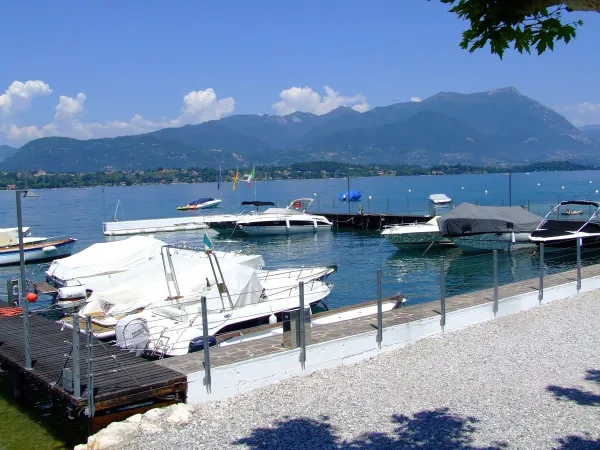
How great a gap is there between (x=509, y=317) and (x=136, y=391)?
27.5 feet

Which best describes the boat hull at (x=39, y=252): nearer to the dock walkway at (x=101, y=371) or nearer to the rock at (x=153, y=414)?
the dock walkway at (x=101, y=371)

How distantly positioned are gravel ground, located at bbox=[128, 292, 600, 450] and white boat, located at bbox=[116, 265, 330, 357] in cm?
355

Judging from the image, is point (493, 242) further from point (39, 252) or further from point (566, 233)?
point (39, 252)

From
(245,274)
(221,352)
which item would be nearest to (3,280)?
(245,274)

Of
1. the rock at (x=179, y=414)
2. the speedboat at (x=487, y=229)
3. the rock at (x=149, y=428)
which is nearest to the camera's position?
the rock at (x=149, y=428)

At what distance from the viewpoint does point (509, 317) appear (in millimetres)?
13547

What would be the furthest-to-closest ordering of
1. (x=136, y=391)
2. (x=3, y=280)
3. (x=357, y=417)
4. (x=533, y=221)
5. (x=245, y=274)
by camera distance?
(x=533, y=221), (x=3, y=280), (x=245, y=274), (x=136, y=391), (x=357, y=417)

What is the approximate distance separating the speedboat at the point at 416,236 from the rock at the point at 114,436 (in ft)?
100.0

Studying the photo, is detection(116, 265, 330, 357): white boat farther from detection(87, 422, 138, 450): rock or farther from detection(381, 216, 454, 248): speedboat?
detection(381, 216, 454, 248): speedboat

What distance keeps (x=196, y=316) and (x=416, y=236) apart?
2475 centimetres

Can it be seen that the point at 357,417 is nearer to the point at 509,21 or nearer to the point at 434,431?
the point at 434,431

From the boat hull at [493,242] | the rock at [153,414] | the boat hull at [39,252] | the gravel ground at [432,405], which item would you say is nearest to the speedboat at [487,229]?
the boat hull at [493,242]

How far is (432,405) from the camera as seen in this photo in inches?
342

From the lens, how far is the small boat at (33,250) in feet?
125
